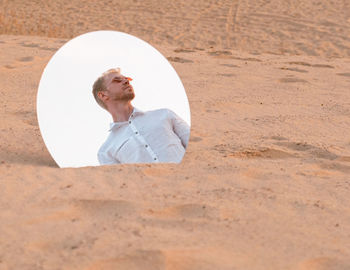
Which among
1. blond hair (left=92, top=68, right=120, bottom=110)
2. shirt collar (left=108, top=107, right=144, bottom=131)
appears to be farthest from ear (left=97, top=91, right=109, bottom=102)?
shirt collar (left=108, top=107, right=144, bottom=131)

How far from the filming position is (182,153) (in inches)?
132

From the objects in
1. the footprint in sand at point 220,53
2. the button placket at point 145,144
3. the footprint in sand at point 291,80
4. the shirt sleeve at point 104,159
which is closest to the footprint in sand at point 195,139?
the button placket at point 145,144

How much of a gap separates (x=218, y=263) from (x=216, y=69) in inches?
197

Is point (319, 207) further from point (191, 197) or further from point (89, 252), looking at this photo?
point (89, 252)

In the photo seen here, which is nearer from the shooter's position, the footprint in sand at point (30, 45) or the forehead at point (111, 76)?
the forehead at point (111, 76)

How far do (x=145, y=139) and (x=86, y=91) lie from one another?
0.44 m

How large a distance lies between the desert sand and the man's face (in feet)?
1.47

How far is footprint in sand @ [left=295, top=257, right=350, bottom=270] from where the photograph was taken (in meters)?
2.04

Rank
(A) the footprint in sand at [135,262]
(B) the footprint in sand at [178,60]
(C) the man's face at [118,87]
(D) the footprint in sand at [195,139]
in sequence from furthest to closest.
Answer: (B) the footprint in sand at [178,60] < (D) the footprint in sand at [195,139] < (C) the man's face at [118,87] < (A) the footprint in sand at [135,262]

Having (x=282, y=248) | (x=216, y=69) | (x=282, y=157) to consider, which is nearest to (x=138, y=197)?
(x=282, y=248)

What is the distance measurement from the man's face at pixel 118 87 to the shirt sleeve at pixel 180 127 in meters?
0.29

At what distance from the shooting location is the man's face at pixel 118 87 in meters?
3.23

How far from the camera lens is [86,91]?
320cm

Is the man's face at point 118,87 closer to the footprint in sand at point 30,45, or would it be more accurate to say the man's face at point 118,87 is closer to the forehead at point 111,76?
the forehead at point 111,76
